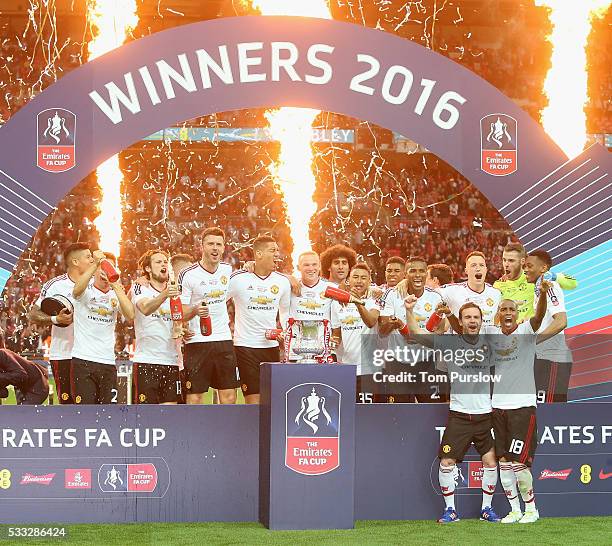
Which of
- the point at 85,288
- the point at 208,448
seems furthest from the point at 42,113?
the point at 208,448

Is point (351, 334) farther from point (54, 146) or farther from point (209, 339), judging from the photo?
point (54, 146)

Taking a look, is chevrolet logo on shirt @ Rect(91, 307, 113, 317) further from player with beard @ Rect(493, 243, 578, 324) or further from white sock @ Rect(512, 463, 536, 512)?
white sock @ Rect(512, 463, 536, 512)

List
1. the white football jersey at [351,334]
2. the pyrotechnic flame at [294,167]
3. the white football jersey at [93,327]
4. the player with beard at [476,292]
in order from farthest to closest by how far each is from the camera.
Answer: the pyrotechnic flame at [294,167], the white football jersey at [351,334], the player with beard at [476,292], the white football jersey at [93,327]

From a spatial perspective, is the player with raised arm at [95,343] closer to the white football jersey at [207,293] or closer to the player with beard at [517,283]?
the white football jersey at [207,293]

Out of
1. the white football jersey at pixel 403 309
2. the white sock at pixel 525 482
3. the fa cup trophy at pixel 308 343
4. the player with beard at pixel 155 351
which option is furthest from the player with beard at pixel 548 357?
the player with beard at pixel 155 351

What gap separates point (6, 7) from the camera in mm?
24359

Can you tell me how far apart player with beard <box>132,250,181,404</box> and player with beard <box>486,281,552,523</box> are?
2.77 meters

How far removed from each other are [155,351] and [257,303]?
3.13ft

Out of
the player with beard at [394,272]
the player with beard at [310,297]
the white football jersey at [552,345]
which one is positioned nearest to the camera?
the white football jersey at [552,345]

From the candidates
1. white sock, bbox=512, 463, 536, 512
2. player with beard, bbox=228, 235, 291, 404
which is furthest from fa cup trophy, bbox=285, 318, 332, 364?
player with beard, bbox=228, 235, 291, 404

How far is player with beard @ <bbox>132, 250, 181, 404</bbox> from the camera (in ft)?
30.0

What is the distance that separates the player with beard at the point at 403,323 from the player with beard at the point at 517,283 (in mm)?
650

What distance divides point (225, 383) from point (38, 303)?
167cm

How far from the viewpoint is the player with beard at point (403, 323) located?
9.21 meters
